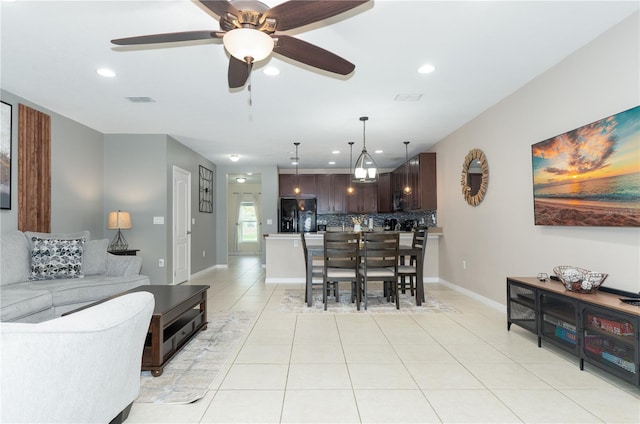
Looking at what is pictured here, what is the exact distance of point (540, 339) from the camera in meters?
3.02

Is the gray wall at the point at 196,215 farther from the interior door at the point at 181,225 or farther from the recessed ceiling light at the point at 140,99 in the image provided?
the recessed ceiling light at the point at 140,99

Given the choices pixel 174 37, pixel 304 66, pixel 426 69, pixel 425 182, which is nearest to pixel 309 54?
pixel 174 37

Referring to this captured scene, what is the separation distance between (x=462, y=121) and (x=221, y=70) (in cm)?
342

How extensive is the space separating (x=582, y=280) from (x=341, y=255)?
2.40 metres

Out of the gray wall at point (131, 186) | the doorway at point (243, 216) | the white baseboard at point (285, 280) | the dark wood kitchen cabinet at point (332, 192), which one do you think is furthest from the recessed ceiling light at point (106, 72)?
the doorway at point (243, 216)

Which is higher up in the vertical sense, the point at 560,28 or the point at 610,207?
the point at 560,28

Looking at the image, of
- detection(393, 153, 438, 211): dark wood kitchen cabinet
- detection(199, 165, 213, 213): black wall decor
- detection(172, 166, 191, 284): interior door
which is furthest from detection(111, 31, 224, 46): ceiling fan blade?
detection(199, 165, 213, 213): black wall decor

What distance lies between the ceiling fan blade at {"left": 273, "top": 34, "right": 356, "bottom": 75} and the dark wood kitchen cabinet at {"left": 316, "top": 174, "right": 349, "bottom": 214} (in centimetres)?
664

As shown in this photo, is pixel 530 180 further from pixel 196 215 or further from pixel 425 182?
pixel 196 215

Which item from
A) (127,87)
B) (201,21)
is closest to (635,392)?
(201,21)

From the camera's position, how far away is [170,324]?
2791 millimetres

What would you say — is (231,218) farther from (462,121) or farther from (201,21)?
(201,21)

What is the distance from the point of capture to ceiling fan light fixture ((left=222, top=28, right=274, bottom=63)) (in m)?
1.89

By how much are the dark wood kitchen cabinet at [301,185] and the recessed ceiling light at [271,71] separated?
18.6 feet
